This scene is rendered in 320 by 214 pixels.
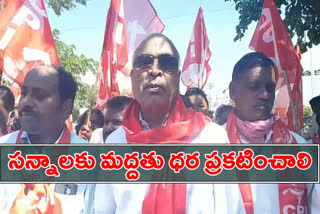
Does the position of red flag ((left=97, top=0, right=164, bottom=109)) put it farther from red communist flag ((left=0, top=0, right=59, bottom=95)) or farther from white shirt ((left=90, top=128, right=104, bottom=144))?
red communist flag ((left=0, top=0, right=59, bottom=95))

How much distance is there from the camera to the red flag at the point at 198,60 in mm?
2207

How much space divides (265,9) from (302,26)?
0.88ft

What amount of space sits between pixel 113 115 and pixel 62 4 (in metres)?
0.67

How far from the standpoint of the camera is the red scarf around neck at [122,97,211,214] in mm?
2197

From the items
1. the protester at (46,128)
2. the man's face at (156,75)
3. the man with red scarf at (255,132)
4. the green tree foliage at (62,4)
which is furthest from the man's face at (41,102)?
the man with red scarf at (255,132)

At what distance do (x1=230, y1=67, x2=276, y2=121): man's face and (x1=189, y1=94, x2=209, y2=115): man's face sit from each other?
167 mm

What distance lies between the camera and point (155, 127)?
7.34 feet

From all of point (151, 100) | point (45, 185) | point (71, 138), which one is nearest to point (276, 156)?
point (151, 100)

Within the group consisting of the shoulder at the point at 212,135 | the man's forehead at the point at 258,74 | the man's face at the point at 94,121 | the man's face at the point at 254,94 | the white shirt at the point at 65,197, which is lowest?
the white shirt at the point at 65,197

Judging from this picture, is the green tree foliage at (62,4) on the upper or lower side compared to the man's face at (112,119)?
upper

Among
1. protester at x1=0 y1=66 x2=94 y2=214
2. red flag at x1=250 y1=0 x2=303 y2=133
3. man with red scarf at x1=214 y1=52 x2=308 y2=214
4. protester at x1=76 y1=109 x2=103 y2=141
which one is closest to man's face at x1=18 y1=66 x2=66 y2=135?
protester at x1=0 y1=66 x2=94 y2=214

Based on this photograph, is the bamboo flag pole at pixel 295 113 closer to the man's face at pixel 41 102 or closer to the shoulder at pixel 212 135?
the shoulder at pixel 212 135

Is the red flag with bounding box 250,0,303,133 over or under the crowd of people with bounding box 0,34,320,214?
over

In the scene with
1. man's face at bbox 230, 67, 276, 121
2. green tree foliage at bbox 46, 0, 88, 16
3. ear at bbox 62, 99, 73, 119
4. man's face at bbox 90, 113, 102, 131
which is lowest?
man's face at bbox 90, 113, 102, 131
